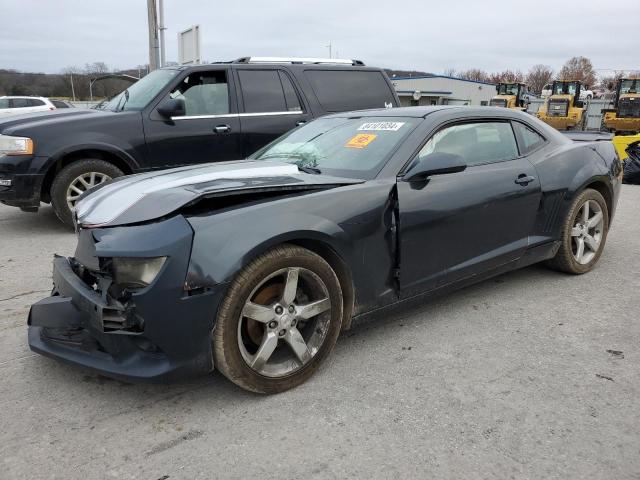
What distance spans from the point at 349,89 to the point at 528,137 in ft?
11.6

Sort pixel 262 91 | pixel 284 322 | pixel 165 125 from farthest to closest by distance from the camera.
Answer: pixel 262 91
pixel 165 125
pixel 284 322

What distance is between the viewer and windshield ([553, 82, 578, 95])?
1038 inches

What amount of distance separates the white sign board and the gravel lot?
28.8 ft

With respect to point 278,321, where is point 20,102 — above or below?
above

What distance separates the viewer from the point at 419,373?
289 centimetres

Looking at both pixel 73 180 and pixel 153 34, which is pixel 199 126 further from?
pixel 153 34

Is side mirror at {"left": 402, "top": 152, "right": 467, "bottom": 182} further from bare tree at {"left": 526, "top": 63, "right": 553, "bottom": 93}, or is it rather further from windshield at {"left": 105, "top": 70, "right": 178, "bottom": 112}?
bare tree at {"left": 526, "top": 63, "right": 553, "bottom": 93}

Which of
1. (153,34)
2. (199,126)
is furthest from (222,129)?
(153,34)

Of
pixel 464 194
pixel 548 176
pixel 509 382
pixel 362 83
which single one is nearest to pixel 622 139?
pixel 362 83

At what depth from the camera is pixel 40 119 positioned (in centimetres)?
590

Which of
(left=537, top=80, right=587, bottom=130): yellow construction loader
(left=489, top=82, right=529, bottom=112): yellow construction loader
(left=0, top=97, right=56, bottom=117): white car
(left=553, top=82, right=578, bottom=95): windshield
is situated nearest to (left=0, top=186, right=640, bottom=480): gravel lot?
(left=0, top=97, right=56, bottom=117): white car

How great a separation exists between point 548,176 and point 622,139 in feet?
29.3

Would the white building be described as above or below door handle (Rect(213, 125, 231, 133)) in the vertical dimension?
above

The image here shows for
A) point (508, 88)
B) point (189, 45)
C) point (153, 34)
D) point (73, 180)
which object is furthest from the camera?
point (508, 88)
